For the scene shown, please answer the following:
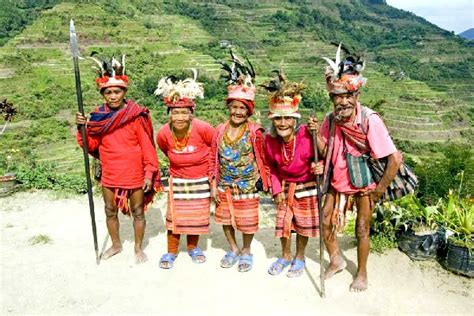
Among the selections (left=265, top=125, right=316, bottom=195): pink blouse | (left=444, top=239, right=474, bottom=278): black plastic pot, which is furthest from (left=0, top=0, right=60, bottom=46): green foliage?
(left=444, top=239, right=474, bottom=278): black plastic pot

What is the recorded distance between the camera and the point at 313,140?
3.64 m

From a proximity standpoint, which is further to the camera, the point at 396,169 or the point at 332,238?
the point at 332,238

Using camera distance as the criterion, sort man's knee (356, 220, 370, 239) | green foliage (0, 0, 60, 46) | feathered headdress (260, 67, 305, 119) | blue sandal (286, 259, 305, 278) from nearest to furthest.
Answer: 1. feathered headdress (260, 67, 305, 119)
2. man's knee (356, 220, 370, 239)
3. blue sandal (286, 259, 305, 278)
4. green foliage (0, 0, 60, 46)

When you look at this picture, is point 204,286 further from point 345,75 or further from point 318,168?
point 345,75

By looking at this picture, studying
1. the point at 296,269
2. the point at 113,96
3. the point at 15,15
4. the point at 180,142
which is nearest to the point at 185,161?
the point at 180,142

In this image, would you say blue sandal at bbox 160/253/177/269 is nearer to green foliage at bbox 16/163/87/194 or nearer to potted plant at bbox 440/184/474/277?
potted plant at bbox 440/184/474/277

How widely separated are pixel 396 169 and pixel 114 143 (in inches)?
98.5

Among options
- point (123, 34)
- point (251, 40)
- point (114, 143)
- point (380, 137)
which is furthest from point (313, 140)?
point (251, 40)

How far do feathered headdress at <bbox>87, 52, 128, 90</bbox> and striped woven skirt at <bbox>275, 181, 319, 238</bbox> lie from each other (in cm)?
176

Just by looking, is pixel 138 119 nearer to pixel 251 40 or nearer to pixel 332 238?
pixel 332 238

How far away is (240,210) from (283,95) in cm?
120

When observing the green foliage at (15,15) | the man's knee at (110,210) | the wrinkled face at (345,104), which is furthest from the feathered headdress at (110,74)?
the green foliage at (15,15)

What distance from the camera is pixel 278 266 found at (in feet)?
13.8

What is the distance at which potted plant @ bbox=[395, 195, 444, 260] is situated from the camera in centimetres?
420
